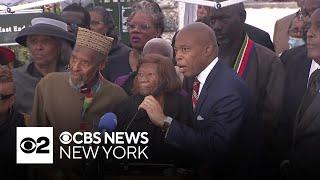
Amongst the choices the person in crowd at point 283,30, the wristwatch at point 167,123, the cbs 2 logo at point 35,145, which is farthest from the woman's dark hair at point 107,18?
the person in crowd at point 283,30

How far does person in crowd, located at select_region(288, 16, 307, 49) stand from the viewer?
2747 millimetres

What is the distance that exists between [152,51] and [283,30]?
2.05 feet

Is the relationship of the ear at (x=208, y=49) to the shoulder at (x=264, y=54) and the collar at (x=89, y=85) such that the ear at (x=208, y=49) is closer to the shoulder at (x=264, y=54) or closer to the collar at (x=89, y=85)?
the shoulder at (x=264, y=54)

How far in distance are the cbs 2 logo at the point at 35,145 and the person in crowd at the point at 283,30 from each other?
1195 millimetres

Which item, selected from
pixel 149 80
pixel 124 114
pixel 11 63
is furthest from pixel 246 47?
pixel 11 63

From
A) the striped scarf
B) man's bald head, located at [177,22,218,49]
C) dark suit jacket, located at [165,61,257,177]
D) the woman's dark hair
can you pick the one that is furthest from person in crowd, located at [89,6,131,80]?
the striped scarf

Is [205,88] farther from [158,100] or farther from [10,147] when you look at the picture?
[10,147]

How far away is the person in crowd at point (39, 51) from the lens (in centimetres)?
283

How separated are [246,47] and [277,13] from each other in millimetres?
213

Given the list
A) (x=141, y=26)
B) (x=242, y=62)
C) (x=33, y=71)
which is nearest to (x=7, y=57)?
(x=33, y=71)

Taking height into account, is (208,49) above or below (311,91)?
above

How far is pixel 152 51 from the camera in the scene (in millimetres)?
2770

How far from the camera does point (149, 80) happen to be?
9.11 ft

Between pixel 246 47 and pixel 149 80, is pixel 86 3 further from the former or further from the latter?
pixel 246 47
